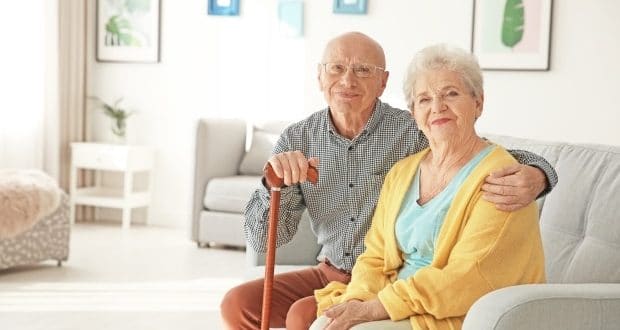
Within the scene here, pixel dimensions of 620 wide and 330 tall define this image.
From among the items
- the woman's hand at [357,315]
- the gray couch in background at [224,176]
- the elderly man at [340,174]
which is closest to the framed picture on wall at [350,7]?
the gray couch in background at [224,176]

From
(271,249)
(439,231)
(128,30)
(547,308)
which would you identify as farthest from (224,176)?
(547,308)

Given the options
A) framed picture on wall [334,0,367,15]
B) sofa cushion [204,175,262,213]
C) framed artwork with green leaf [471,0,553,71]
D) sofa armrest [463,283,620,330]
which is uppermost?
framed picture on wall [334,0,367,15]

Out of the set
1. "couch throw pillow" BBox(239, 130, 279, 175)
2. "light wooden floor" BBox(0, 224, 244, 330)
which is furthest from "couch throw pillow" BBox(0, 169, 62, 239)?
"couch throw pillow" BBox(239, 130, 279, 175)

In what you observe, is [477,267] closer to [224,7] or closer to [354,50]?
[354,50]

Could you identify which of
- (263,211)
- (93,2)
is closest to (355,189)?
(263,211)

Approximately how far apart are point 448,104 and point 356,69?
17.1 inches

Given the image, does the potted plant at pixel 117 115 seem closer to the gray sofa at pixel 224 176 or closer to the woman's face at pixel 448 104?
the gray sofa at pixel 224 176

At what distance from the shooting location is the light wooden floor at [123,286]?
3924mm

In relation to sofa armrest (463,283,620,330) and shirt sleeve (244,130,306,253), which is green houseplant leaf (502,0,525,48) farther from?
sofa armrest (463,283,620,330)

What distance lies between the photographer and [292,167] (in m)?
2.12

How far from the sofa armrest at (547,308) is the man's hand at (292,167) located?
51cm

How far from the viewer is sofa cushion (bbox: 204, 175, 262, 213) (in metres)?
5.57

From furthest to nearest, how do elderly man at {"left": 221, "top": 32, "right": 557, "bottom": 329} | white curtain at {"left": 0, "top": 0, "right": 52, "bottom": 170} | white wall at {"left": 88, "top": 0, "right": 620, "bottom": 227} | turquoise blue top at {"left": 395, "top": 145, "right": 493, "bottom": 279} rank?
white curtain at {"left": 0, "top": 0, "right": 52, "bottom": 170} → white wall at {"left": 88, "top": 0, "right": 620, "bottom": 227} → elderly man at {"left": 221, "top": 32, "right": 557, "bottom": 329} → turquoise blue top at {"left": 395, "top": 145, "right": 493, "bottom": 279}

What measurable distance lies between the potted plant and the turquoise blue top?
4.86 meters
